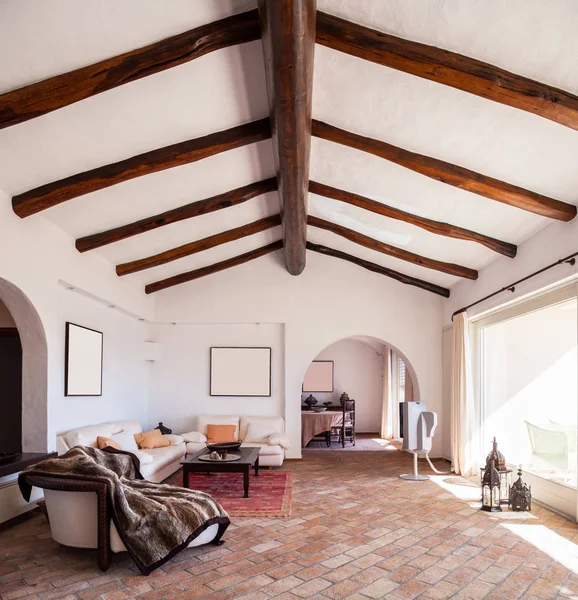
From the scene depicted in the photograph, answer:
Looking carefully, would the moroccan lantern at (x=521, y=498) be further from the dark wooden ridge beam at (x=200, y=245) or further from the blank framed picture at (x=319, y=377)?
the blank framed picture at (x=319, y=377)

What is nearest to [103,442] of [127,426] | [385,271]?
[127,426]

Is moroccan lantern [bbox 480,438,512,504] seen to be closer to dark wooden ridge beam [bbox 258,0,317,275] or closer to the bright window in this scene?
the bright window

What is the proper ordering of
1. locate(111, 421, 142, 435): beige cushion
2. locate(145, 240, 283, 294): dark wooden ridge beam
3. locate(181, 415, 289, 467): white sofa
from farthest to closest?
locate(145, 240, 283, 294): dark wooden ridge beam → locate(181, 415, 289, 467): white sofa → locate(111, 421, 142, 435): beige cushion

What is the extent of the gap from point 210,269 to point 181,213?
2.89m

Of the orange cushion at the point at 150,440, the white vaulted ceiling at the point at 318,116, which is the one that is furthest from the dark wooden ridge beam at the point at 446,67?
the orange cushion at the point at 150,440

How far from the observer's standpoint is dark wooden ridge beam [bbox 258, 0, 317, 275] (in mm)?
2906

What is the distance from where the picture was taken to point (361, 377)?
14070 millimetres

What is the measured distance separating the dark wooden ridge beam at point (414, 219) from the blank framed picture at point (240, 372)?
A: 12.2ft

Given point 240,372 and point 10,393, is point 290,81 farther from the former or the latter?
point 240,372

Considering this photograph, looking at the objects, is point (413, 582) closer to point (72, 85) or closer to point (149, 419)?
point (72, 85)

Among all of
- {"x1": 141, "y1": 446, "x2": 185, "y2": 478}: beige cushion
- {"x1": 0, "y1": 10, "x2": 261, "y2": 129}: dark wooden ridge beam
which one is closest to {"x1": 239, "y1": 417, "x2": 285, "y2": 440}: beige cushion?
{"x1": 141, "y1": 446, "x2": 185, "y2": 478}: beige cushion

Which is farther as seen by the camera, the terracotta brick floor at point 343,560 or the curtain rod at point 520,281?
the curtain rod at point 520,281

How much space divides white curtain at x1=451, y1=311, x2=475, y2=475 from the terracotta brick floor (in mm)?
1848

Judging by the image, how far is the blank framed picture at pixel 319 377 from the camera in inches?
546
